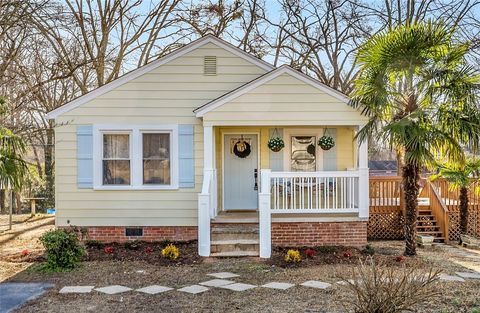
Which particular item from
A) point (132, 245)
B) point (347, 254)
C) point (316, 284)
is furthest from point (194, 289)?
point (132, 245)

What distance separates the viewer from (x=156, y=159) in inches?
420

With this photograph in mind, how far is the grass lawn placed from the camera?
5961 mm

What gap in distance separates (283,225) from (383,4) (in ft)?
39.0

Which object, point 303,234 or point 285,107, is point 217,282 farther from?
point 285,107

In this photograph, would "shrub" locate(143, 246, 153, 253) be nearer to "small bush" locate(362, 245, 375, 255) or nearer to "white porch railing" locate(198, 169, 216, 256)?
"white porch railing" locate(198, 169, 216, 256)

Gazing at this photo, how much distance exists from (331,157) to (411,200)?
2.60 metres

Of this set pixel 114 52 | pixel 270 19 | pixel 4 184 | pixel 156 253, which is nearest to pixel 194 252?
pixel 156 253

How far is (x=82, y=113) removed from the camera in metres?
10.6

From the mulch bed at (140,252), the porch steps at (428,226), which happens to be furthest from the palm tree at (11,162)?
the porch steps at (428,226)

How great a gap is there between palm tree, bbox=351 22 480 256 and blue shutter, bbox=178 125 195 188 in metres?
4.05

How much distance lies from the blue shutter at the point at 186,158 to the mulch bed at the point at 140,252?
4.63ft

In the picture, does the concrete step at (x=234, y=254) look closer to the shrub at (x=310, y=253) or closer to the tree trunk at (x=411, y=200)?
the shrub at (x=310, y=253)

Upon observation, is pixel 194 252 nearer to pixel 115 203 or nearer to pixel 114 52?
pixel 115 203

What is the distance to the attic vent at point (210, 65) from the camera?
10828 millimetres
